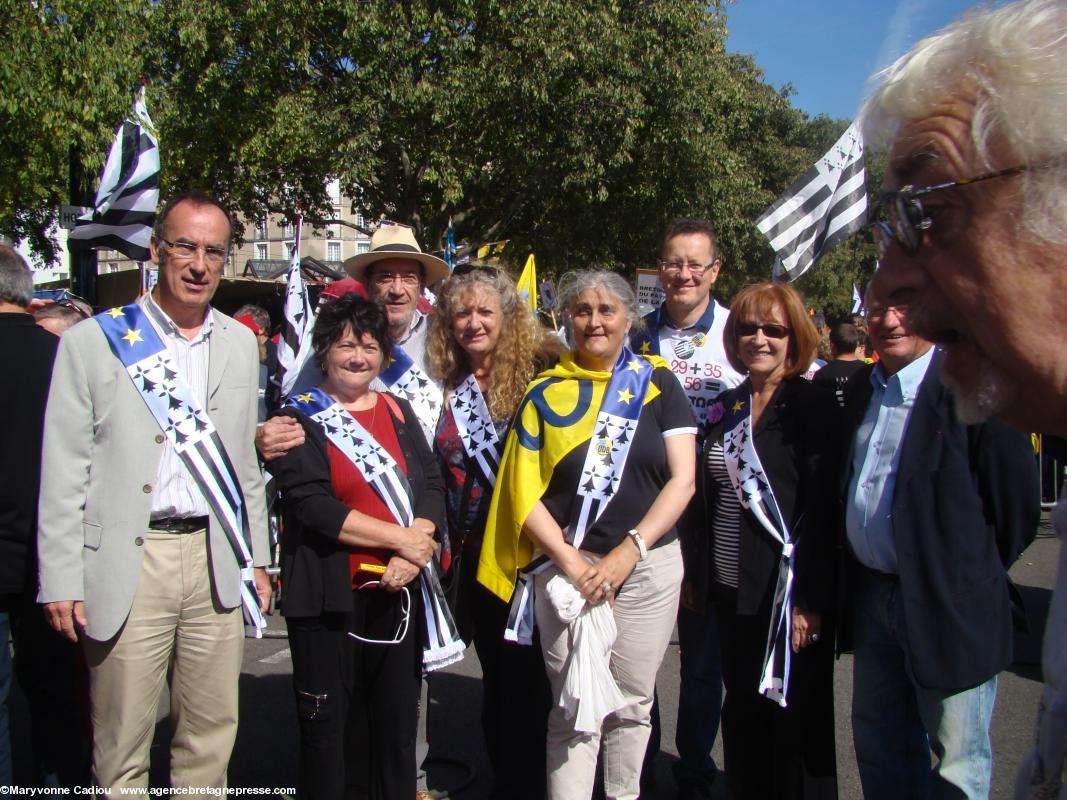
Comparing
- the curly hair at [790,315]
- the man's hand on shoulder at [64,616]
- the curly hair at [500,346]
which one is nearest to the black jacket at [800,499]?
the curly hair at [790,315]

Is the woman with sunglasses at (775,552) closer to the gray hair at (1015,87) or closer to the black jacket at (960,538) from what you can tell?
the black jacket at (960,538)

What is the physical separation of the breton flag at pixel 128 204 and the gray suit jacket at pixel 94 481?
2.43 metres

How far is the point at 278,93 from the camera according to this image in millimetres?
14406

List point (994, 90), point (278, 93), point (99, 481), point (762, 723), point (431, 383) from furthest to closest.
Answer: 1. point (278, 93)
2. point (431, 383)
3. point (762, 723)
4. point (99, 481)
5. point (994, 90)

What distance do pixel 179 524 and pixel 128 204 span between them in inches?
115

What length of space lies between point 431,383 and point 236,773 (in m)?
1.91

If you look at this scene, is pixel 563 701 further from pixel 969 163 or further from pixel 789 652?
pixel 969 163

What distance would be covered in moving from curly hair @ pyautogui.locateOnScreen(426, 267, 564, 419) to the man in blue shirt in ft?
4.55

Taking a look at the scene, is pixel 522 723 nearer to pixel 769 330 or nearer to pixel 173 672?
pixel 173 672

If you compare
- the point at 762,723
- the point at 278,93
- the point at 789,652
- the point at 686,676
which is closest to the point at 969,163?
the point at 789,652

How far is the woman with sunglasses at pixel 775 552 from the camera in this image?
2801mm

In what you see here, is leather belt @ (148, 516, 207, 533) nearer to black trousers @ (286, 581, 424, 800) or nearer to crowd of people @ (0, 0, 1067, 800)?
crowd of people @ (0, 0, 1067, 800)

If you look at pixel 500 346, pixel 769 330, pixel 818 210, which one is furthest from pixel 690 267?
pixel 818 210

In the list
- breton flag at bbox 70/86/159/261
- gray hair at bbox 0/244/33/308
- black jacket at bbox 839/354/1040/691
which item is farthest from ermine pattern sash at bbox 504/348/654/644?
breton flag at bbox 70/86/159/261
